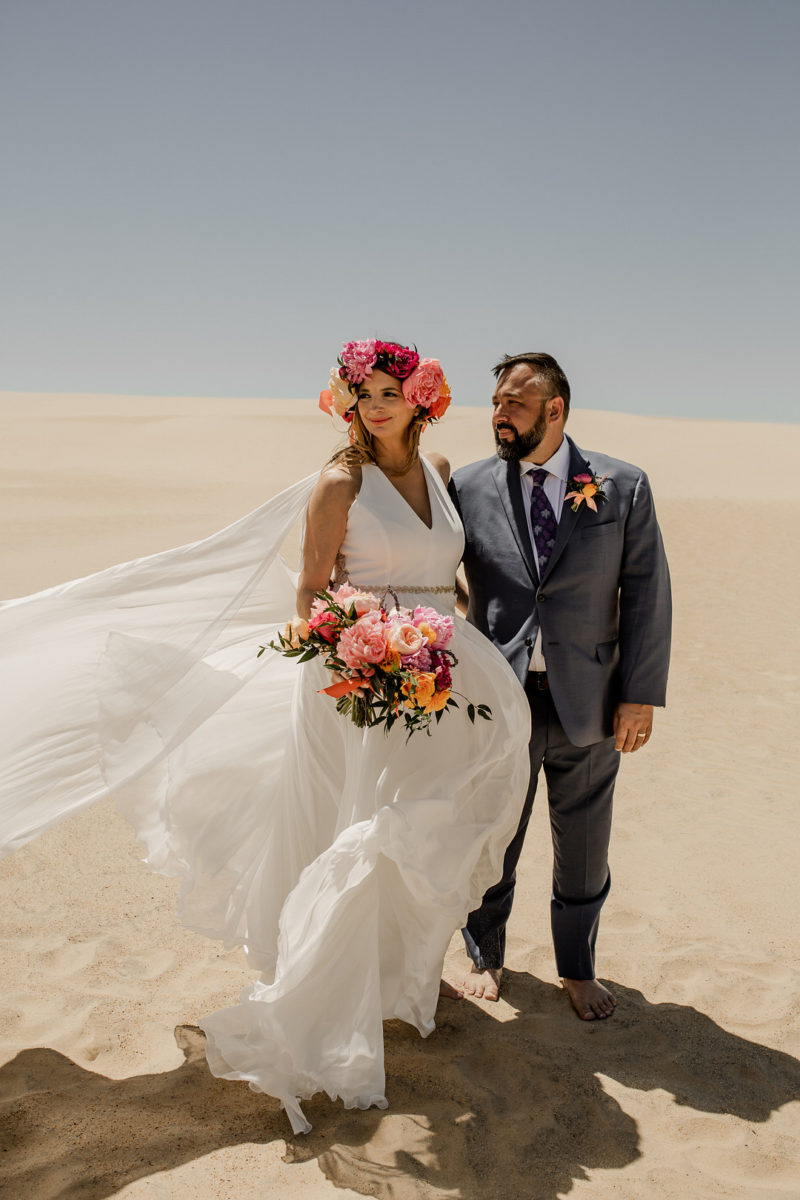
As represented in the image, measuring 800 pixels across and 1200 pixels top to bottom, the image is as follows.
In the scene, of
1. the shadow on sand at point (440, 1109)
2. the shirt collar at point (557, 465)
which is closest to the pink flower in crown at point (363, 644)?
the shirt collar at point (557, 465)

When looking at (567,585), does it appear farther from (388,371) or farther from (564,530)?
(388,371)

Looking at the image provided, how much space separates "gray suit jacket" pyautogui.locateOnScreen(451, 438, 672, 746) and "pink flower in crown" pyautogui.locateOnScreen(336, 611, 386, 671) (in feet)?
3.10

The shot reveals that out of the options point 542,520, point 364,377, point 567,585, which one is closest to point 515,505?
point 542,520

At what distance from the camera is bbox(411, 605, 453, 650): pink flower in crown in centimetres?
296

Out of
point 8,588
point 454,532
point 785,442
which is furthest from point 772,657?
point 785,442

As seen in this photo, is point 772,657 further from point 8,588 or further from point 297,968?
point 8,588

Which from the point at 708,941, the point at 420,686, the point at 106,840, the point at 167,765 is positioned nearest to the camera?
the point at 420,686

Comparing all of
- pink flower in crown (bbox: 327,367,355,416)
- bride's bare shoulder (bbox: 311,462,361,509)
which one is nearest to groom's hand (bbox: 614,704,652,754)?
bride's bare shoulder (bbox: 311,462,361,509)

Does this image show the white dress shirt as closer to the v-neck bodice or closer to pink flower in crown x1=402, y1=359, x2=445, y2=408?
the v-neck bodice

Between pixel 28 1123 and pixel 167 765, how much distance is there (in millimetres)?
1277

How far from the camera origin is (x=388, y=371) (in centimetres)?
346

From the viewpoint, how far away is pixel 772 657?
35.0 feet

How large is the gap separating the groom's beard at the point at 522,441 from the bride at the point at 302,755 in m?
0.29

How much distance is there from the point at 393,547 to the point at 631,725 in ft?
4.08
